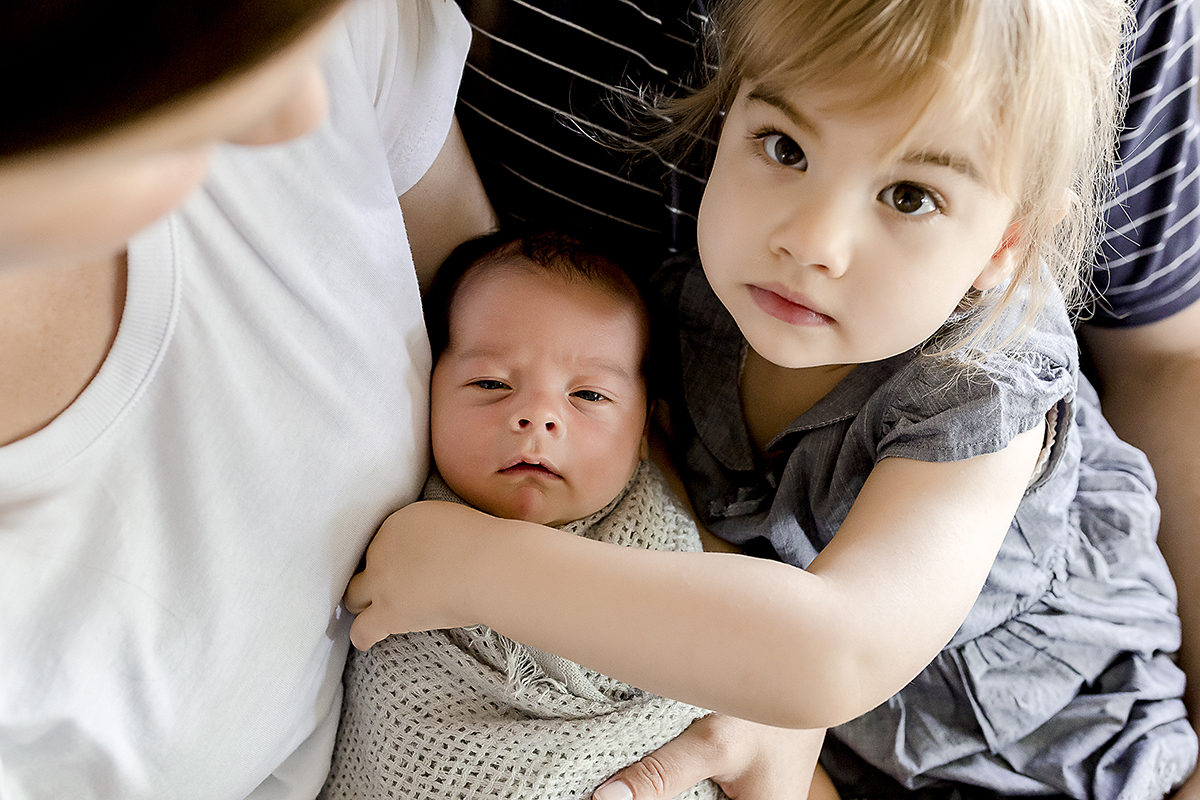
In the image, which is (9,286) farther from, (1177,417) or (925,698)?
(1177,417)

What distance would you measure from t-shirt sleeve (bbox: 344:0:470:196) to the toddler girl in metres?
0.29

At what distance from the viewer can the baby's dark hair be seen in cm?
104

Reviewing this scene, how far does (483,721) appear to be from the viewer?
0.89m

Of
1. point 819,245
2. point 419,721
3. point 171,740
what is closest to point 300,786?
point 419,721

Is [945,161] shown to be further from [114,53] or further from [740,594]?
[114,53]

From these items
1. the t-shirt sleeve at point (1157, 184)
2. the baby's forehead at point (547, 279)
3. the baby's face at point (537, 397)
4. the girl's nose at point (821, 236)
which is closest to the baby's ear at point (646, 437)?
the baby's face at point (537, 397)

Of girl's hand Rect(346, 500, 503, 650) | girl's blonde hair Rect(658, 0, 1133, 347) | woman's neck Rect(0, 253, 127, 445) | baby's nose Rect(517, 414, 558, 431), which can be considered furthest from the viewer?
baby's nose Rect(517, 414, 558, 431)

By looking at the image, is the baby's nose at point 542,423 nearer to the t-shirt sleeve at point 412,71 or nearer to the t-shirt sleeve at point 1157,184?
the t-shirt sleeve at point 412,71

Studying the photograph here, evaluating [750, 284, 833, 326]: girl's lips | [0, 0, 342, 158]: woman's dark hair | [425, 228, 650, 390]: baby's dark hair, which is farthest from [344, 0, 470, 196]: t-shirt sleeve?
[0, 0, 342, 158]: woman's dark hair

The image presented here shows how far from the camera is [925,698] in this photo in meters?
1.09

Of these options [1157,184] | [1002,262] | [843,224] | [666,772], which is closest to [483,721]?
[666,772]

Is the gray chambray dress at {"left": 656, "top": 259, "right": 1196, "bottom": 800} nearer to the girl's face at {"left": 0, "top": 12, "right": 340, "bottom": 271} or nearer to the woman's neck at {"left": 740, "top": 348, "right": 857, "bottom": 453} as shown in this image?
the woman's neck at {"left": 740, "top": 348, "right": 857, "bottom": 453}

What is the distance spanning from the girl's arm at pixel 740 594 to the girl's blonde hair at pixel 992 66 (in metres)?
0.21

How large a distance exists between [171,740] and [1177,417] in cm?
127
